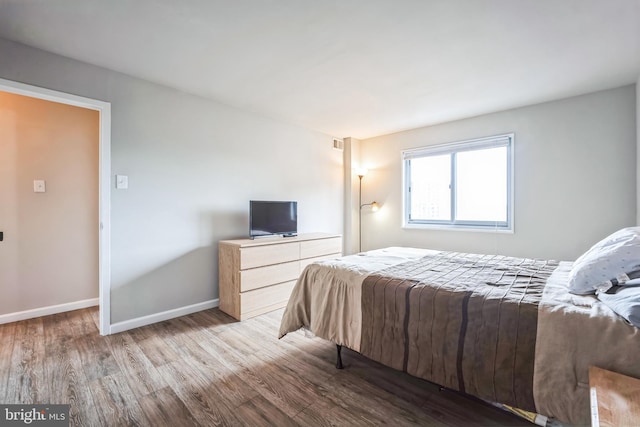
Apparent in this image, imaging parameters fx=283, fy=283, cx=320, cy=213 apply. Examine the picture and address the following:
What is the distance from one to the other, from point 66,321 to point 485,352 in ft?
12.0

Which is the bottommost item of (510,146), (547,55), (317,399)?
(317,399)

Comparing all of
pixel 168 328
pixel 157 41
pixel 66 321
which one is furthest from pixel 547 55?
pixel 66 321

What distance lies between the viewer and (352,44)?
212 cm

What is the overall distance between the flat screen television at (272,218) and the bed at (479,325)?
4.33 feet

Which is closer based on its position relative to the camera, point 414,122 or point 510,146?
point 510,146

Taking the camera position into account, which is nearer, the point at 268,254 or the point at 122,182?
the point at 122,182

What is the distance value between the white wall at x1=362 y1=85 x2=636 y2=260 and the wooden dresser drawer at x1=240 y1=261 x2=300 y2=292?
2231 millimetres

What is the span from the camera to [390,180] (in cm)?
459

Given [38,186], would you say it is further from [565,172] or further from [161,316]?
[565,172]

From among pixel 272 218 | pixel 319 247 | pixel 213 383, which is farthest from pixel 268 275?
pixel 213 383

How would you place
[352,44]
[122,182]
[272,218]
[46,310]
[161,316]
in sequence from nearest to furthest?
1. [352,44]
2. [122,182]
3. [161,316]
4. [46,310]
5. [272,218]

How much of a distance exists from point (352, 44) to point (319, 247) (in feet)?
7.66

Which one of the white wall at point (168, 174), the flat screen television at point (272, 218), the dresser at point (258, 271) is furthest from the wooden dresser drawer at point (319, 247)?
the white wall at point (168, 174)

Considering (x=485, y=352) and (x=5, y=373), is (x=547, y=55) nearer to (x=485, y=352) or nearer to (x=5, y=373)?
(x=485, y=352)
